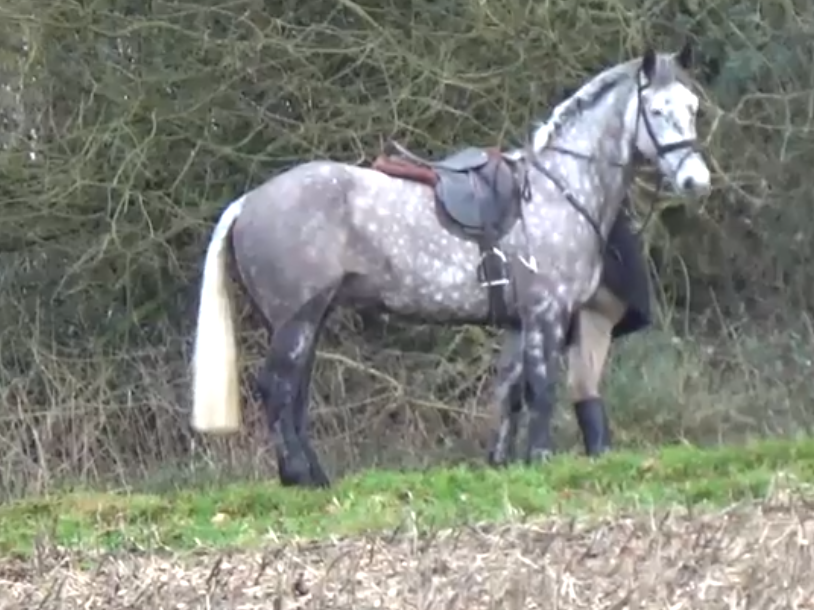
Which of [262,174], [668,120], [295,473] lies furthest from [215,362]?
[262,174]

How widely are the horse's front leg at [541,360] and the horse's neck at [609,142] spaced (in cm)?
62

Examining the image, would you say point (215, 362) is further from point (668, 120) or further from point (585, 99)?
point (668, 120)

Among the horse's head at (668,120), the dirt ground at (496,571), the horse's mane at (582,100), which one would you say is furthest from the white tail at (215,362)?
the dirt ground at (496,571)

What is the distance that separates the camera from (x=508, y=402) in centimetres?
1044

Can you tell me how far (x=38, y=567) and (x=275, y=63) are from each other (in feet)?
21.7

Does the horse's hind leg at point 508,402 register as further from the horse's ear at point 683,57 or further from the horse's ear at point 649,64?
the horse's ear at point 683,57

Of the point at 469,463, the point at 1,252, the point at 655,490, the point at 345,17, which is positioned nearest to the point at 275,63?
the point at 345,17

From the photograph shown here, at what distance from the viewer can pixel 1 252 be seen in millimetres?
13375

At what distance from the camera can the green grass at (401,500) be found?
7.66 meters

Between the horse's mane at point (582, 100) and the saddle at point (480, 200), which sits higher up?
the horse's mane at point (582, 100)

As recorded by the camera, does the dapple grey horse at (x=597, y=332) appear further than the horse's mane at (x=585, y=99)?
Yes

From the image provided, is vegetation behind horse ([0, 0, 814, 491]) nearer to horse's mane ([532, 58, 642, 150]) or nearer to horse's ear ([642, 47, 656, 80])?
horse's mane ([532, 58, 642, 150])

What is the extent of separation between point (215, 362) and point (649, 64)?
277cm

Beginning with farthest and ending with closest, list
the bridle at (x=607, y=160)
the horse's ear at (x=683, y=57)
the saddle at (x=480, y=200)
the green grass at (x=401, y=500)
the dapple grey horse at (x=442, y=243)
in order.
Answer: the horse's ear at (x=683, y=57) → the bridle at (x=607, y=160) → the saddle at (x=480, y=200) → the dapple grey horse at (x=442, y=243) → the green grass at (x=401, y=500)
